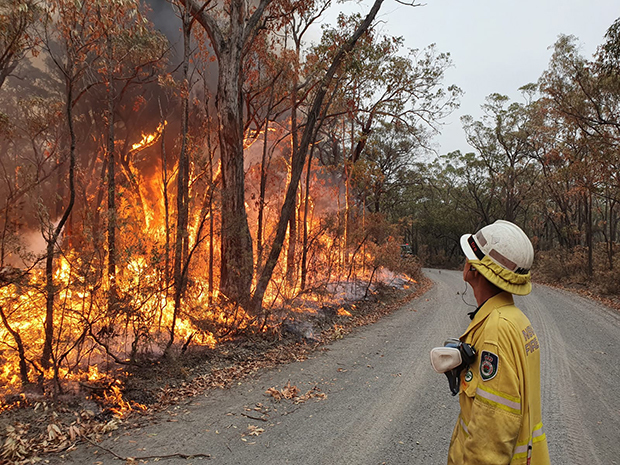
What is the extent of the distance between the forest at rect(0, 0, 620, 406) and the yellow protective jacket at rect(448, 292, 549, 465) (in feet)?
16.9

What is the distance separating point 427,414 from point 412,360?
8.09 ft

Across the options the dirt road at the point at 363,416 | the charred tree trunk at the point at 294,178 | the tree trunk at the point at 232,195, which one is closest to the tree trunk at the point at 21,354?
the dirt road at the point at 363,416

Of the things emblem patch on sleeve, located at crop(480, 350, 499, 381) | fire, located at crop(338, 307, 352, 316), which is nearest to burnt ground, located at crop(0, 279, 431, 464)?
fire, located at crop(338, 307, 352, 316)

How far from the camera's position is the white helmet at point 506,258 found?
6.01 ft

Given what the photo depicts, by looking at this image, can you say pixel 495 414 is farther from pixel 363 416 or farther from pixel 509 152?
pixel 509 152

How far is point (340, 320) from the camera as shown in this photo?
1145 cm

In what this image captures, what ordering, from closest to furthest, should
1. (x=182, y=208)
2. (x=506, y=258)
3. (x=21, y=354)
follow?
(x=506, y=258), (x=21, y=354), (x=182, y=208)

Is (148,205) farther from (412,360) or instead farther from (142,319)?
(412,360)

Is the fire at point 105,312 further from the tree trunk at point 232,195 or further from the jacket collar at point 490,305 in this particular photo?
the jacket collar at point 490,305

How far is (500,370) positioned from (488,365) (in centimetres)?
5

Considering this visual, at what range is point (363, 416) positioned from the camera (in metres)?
5.03

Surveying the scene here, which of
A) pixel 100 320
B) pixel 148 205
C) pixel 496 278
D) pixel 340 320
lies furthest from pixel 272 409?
pixel 148 205

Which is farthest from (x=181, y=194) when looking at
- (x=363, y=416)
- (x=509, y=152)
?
(x=509, y=152)

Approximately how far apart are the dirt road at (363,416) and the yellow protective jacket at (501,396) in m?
2.62
